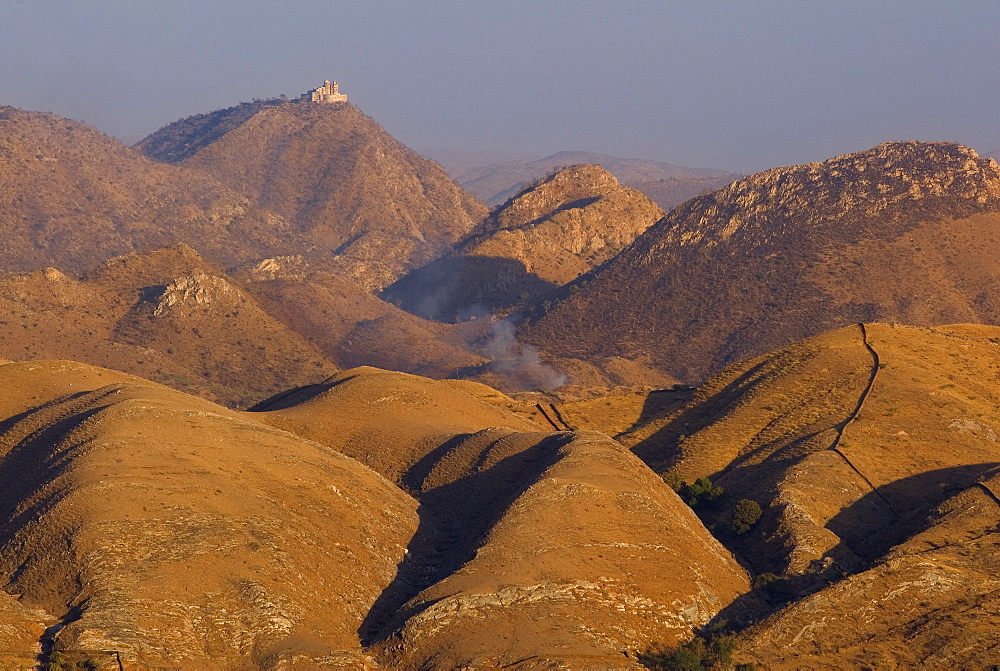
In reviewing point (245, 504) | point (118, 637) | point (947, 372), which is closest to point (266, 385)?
point (947, 372)

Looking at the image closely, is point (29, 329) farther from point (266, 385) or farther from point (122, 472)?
point (122, 472)

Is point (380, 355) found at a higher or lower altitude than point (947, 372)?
lower

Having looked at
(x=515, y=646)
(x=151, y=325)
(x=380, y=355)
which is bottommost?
(x=380, y=355)

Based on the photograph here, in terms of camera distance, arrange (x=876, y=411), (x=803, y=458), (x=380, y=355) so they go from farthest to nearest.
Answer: (x=380, y=355) → (x=876, y=411) → (x=803, y=458)

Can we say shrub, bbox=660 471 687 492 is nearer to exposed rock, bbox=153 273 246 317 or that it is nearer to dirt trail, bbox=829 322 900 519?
dirt trail, bbox=829 322 900 519

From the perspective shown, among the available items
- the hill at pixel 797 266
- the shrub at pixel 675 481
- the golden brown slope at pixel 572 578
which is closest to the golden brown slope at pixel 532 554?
the golden brown slope at pixel 572 578
